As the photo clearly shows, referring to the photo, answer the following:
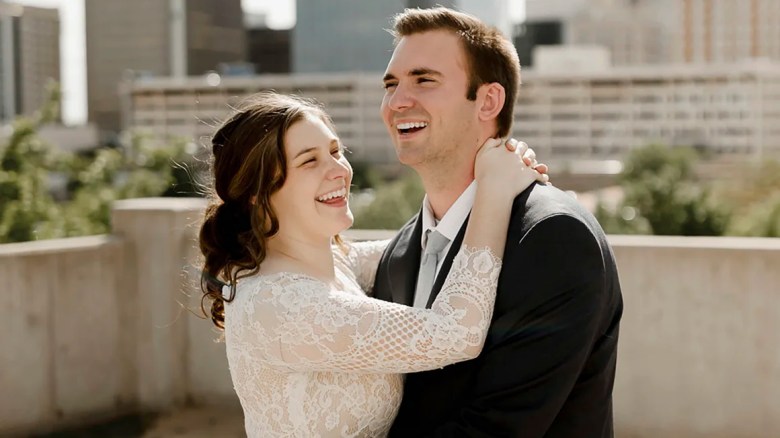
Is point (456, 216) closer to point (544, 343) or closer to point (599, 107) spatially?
point (544, 343)

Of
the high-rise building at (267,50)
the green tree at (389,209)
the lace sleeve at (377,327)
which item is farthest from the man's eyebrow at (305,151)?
the high-rise building at (267,50)

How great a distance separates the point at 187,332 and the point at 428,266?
4.08 metres

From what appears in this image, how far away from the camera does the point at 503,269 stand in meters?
2.45

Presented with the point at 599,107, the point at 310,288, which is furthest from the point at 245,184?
the point at 599,107

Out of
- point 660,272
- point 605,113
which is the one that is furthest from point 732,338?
point 605,113

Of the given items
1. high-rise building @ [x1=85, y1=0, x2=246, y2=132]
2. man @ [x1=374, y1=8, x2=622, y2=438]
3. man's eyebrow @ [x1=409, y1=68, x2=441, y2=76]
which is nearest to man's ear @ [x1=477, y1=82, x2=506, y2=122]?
man @ [x1=374, y1=8, x2=622, y2=438]

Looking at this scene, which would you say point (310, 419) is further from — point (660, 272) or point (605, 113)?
point (605, 113)

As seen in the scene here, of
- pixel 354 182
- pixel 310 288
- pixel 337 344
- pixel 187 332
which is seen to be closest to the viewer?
pixel 337 344

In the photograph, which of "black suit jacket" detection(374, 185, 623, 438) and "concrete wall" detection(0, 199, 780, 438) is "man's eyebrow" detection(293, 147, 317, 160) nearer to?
"black suit jacket" detection(374, 185, 623, 438)

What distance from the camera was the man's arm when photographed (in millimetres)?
2285

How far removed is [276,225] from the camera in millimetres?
2703

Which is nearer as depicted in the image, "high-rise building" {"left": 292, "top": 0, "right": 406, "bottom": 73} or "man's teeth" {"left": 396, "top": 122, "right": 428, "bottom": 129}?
"man's teeth" {"left": 396, "top": 122, "right": 428, "bottom": 129}

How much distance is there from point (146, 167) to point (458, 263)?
231 ft

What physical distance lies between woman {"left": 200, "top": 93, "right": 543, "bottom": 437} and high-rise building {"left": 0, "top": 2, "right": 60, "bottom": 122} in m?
161
